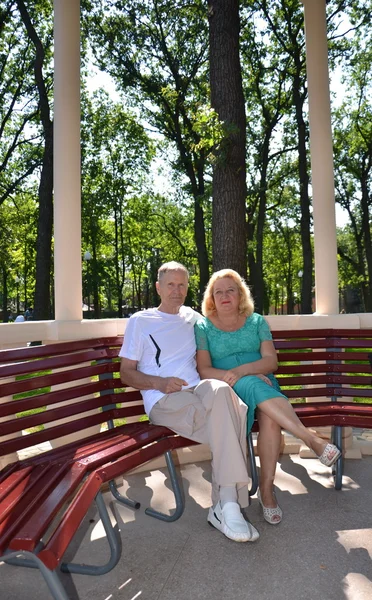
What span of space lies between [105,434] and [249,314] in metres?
1.27

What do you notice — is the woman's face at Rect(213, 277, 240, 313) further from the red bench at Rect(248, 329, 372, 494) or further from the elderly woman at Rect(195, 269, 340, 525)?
the red bench at Rect(248, 329, 372, 494)

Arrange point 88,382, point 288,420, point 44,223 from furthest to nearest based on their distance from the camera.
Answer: point 44,223
point 88,382
point 288,420

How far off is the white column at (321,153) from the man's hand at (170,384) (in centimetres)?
234

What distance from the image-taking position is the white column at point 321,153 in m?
5.32

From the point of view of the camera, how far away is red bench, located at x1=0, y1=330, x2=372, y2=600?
208 centimetres

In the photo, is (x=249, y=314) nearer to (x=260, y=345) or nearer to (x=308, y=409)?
(x=260, y=345)

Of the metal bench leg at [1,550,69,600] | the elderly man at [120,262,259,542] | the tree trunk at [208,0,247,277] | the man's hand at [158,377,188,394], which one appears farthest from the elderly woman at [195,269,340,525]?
the tree trunk at [208,0,247,277]

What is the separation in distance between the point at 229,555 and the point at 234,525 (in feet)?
0.59

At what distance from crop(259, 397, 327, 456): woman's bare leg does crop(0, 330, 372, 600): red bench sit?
460mm

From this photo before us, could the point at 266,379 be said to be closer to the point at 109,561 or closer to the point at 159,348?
the point at 159,348

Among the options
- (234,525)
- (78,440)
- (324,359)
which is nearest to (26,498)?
(78,440)

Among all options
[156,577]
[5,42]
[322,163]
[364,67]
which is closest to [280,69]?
[364,67]

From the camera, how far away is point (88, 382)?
12.9ft

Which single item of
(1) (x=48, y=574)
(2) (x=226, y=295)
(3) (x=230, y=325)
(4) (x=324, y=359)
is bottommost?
(1) (x=48, y=574)
